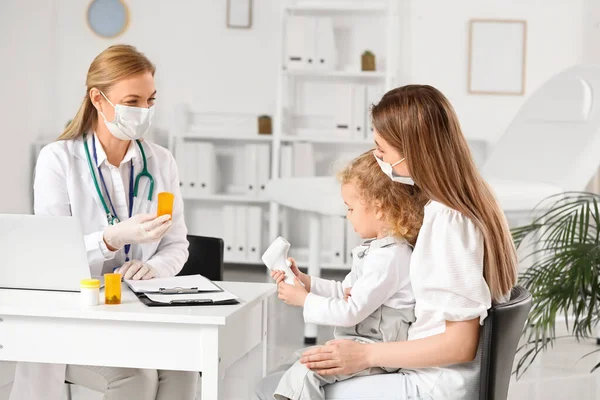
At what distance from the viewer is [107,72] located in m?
2.25

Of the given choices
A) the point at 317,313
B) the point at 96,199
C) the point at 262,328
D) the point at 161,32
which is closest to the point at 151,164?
Answer: the point at 96,199

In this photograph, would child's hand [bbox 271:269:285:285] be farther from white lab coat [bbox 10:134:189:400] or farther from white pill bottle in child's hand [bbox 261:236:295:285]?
white lab coat [bbox 10:134:189:400]

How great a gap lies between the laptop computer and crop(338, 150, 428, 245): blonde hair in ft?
1.99

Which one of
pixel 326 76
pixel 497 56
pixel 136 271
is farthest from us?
pixel 326 76

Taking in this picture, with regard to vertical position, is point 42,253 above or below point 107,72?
below

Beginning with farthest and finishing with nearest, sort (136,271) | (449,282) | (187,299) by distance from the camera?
(136,271) → (187,299) → (449,282)

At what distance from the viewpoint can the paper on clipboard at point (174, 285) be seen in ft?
6.00

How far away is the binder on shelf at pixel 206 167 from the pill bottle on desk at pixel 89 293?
3.64m

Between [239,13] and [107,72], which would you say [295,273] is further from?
[239,13]

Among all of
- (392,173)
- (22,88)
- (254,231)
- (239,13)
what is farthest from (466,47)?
(392,173)

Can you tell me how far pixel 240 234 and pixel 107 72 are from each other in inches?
124

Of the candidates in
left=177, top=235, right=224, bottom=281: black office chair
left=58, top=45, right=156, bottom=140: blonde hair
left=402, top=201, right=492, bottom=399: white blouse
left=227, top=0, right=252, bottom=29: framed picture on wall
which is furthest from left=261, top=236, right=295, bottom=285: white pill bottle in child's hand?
left=227, top=0, right=252, bottom=29: framed picture on wall

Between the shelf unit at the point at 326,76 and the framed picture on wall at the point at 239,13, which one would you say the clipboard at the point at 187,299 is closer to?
the shelf unit at the point at 326,76

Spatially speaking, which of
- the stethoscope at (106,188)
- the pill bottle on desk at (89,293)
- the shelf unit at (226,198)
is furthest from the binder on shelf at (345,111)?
the pill bottle on desk at (89,293)
